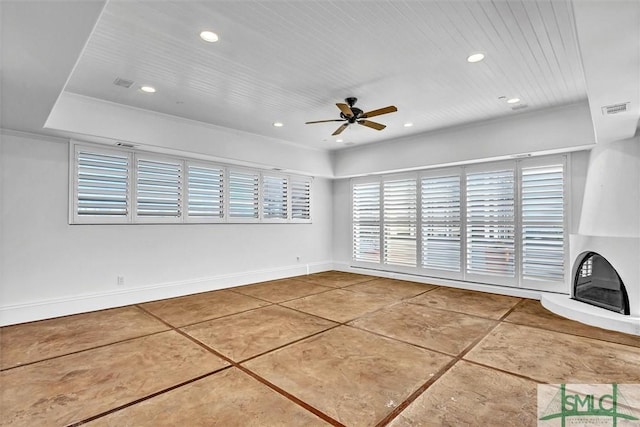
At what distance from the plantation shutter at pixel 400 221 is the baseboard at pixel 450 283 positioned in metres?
0.28

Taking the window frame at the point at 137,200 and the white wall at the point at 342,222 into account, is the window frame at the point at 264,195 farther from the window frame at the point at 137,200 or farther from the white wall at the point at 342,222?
the window frame at the point at 137,200

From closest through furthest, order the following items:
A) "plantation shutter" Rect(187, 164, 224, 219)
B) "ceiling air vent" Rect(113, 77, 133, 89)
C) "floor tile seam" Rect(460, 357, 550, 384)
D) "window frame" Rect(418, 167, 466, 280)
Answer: "floor tile seam" Rect(460, 357, 550, 384)
"ceiling air vent" Rect(113, 77, 133, 89)
"plantation shutter" Rect(187, 164, 224, 219)
"window frame" Rect(418, 167, 466, 280)

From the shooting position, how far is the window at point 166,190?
4.78 metres

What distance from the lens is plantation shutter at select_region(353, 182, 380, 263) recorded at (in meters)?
7.81

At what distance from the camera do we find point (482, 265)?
19.9 feet

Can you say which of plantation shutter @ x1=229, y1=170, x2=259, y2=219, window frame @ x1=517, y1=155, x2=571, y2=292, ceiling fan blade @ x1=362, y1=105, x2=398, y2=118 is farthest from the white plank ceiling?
plantation shutter @ x1=229, y1=170, x2=259, y2=219

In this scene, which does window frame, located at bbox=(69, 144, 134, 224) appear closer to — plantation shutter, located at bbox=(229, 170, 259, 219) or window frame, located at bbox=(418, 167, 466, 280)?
plantation shutter, located at bbox=(229, 170, 259, 219)

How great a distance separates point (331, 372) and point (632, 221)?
4176 mm

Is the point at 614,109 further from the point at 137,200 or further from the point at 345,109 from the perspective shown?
the point at 137,200

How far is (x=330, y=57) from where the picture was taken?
341 cm

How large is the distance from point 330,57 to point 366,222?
5061 mm

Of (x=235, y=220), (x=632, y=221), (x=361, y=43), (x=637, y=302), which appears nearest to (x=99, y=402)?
(x=361, y=43)

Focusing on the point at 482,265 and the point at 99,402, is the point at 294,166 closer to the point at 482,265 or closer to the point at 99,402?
the point at 482,265

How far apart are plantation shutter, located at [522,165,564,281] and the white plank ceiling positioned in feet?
4.03
